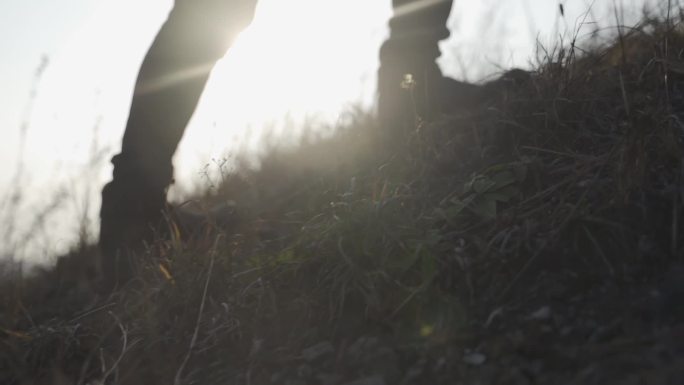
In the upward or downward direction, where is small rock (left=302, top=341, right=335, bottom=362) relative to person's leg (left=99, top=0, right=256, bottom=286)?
downward

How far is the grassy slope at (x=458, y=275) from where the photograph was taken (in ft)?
4.78

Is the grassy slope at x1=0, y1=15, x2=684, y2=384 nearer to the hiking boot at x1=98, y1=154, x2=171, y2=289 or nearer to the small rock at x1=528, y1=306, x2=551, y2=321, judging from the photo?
the small rock at x1=528, y1=306, x2=551, y2=321

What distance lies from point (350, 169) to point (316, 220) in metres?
0.59

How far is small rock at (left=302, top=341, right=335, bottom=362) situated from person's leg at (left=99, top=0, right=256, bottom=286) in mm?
1022

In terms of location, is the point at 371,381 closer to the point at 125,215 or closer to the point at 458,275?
the point at 458,275

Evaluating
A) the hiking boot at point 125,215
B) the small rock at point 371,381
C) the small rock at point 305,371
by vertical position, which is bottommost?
the small rock at point 371,381

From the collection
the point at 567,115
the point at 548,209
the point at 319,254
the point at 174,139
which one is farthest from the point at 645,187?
the point at 174,139

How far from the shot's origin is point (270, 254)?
2.19 m

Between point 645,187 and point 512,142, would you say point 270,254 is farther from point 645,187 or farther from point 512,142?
point 645,187

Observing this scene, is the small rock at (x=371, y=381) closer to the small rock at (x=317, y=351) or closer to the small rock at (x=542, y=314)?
the small rock at (x=317, y=351)

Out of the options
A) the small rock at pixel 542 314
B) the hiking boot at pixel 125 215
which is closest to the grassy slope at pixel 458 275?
the small rock at pixel 542 314

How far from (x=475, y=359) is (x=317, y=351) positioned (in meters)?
0.42

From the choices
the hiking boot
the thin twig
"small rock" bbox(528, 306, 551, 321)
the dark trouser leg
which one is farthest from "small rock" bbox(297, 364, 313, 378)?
the dark trouser leg

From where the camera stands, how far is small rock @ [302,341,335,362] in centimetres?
167
